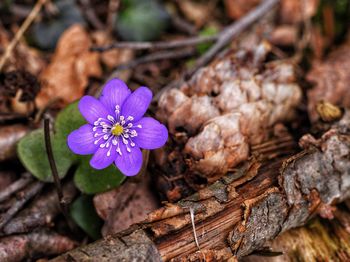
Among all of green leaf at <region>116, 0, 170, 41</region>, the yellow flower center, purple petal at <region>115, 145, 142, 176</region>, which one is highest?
green leaf at <region>116, 0, 170, 41</region>

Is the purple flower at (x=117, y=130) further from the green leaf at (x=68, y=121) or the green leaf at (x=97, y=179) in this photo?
the green leaf at (x=68, y=121)

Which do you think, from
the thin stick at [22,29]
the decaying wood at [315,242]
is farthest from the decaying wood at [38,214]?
the thin stick at [22,29]

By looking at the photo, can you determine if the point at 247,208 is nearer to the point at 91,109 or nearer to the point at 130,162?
the point at 130,162

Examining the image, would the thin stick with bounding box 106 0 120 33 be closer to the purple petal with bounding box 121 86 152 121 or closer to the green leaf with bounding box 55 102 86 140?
the green leaf with bounding box 55 102 86 140

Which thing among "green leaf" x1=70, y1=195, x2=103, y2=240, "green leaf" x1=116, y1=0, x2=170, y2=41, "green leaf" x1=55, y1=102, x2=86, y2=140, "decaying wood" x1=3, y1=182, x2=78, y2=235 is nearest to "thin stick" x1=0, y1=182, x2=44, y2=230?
"decaying wood" x1=3, y1=182, x2=78, y2=235

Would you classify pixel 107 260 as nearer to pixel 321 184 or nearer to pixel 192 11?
pixel 321 184

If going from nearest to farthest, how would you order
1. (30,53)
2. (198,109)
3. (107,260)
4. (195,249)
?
(107,260) → (195,249) → (198,109) → (30,53)

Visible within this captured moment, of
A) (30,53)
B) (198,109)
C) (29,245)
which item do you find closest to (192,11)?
(30,53)
